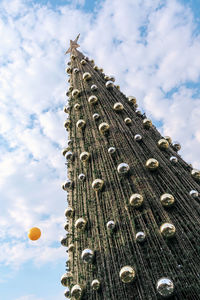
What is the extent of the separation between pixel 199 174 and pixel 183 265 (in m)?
1.63

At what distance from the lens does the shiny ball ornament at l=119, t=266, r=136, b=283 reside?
8.44 ft

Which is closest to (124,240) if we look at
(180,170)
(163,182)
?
(163,182)

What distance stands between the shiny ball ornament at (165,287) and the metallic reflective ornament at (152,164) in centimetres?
161

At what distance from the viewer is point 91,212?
3.59m

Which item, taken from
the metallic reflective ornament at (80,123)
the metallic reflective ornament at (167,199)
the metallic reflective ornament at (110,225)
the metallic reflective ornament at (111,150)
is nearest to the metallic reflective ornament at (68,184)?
the metallic reflective ornament at (111,150)

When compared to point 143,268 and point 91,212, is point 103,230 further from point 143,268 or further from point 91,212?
point 143,268

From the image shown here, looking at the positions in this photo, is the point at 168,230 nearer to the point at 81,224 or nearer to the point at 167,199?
the point at 167,199

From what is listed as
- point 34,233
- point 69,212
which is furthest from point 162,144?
point 34,233

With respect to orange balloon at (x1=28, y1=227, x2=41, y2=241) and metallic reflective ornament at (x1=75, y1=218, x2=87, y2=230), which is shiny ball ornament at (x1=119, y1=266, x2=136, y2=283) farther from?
orange balloon at (x1=28, y1=227, x2=41, y2=241)

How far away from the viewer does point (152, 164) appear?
3.54 meters

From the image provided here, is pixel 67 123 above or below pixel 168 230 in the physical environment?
above

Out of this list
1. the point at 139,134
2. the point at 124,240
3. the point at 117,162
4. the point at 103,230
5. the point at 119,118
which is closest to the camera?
the point at 124,240

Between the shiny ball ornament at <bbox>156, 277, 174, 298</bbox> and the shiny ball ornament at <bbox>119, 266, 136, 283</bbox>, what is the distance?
32 cm

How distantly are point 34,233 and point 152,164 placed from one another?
6.98 ft
